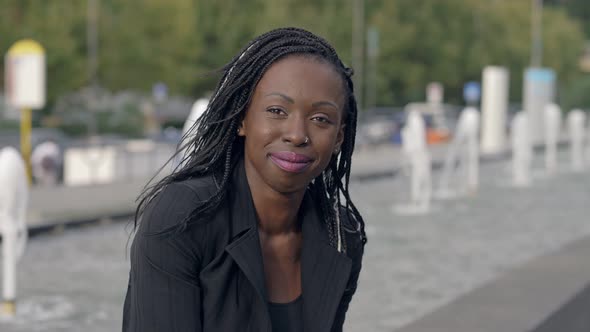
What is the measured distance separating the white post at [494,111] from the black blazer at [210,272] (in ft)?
119

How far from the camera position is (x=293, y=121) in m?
2.80

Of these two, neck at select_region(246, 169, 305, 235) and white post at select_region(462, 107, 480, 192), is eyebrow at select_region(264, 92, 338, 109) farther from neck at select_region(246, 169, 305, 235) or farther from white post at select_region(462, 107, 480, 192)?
white post at select_region(462, 107, 480, 192)

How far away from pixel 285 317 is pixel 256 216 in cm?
24

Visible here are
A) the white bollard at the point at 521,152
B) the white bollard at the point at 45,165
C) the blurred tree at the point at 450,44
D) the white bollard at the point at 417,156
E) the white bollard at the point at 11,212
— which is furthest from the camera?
the blurred tree at the point at 450,44

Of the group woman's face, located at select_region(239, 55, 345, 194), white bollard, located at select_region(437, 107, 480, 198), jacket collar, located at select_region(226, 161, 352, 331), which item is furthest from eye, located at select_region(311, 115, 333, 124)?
white bollard, located at select_region(437, 107, 480, 198)

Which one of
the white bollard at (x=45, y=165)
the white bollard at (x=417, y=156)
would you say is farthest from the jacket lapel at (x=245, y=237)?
the white bollard at (x=45, y=165)

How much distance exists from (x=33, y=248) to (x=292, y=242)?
11254mm

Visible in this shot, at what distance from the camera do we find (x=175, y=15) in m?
51.0

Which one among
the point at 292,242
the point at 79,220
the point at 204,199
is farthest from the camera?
the point at 79,220

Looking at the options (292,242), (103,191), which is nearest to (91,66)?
(103,191)

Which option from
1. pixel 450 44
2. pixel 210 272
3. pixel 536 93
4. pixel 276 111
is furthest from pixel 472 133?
pixel 450 44

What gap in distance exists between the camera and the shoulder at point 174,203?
2.66 meters

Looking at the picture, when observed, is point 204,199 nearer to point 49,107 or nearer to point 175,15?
point 49,107

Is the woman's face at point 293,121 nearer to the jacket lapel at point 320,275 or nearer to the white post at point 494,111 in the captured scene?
the jacket lapel at point 320,275
